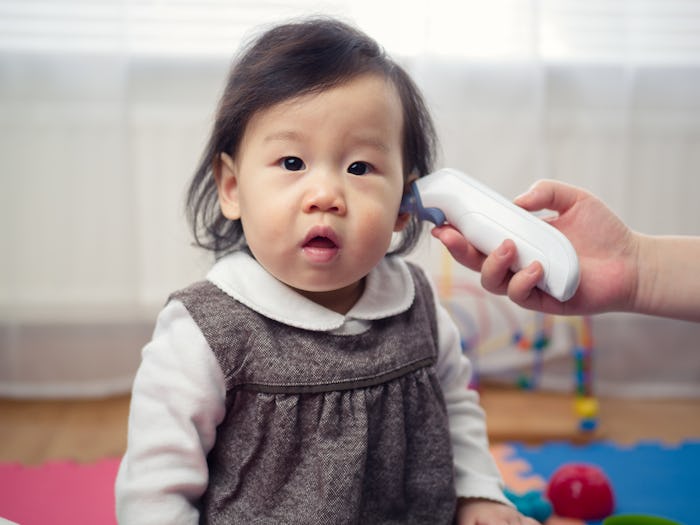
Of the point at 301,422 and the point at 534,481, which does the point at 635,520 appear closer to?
the point at 534,481

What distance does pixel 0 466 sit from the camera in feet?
4.56

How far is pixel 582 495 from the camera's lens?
1.22m

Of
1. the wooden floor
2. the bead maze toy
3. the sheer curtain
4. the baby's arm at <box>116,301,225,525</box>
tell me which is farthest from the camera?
the bead maze toy

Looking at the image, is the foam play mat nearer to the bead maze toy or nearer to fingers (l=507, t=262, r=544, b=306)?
the bead maze toy

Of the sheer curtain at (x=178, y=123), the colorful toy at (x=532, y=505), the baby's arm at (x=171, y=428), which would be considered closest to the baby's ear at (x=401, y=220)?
the baby's arm at (x=171, y=428)

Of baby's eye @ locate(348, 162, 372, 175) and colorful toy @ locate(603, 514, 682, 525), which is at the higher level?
baby's eye @ locate(348, 162, 372, 175)

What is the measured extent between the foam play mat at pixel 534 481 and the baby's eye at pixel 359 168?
2.28 feet

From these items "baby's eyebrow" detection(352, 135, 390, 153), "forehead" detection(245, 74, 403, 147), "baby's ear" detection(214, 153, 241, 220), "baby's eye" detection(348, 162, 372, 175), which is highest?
"forehead" detection(245, 74, 403, 147)

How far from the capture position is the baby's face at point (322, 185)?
0.80 meters

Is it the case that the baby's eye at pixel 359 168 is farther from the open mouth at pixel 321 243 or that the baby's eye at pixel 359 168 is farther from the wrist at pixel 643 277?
the wrist at pixel 643 277

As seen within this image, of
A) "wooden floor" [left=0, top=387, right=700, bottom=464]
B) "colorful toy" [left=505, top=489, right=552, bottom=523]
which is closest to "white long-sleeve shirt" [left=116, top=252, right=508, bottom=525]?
"colorful toy" [left=505, top=489, right=552, bottom=523]

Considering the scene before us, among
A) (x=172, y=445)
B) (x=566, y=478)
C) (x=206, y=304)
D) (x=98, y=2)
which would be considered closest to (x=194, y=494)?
(x=172, y=445)

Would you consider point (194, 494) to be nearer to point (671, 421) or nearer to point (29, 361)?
point (29, 361)

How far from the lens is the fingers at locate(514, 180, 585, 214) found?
3.28ft
